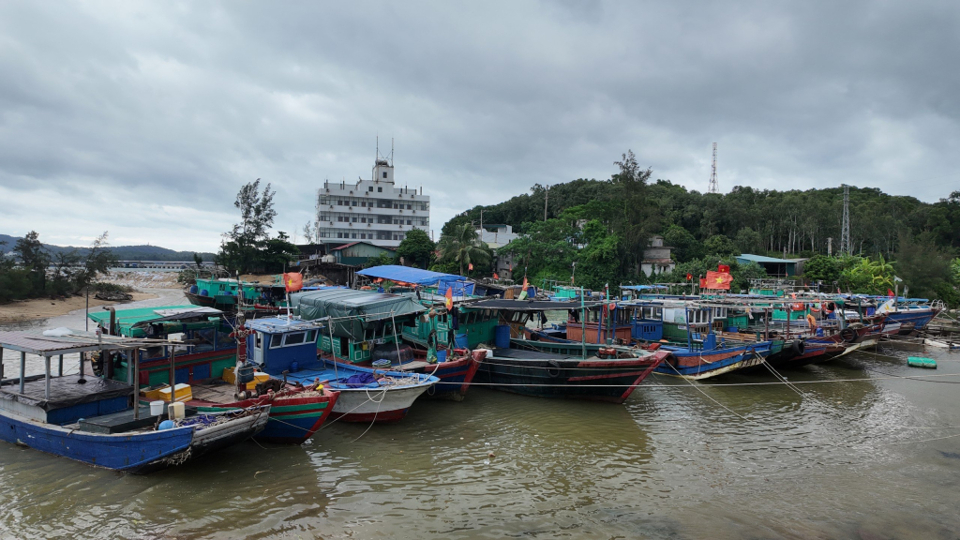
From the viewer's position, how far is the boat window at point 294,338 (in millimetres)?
13882

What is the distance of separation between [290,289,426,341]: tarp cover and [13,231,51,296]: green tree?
4041cm

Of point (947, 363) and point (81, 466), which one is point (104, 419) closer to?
point (81, 466)

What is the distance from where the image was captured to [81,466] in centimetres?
1031

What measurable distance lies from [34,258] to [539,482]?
52.0 meters

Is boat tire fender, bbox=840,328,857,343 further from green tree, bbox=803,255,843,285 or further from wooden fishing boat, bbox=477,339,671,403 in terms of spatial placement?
green tree, bbox=803,255,843,285

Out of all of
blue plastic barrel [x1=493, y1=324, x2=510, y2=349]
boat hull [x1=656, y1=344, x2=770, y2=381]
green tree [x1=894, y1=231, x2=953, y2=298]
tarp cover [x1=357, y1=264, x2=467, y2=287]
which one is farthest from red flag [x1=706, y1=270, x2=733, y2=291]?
green tree [x1=894, y1=231, x2=953, y2=298]

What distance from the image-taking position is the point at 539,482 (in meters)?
Result: 10.5

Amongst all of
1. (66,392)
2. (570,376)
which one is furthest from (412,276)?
(66,392)

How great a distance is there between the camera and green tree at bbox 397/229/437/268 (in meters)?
55.5

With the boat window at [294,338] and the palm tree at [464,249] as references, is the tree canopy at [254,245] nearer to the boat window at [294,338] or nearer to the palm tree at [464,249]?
the palm tree at [464,249]

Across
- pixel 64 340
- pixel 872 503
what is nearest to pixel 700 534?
pixel 872 503

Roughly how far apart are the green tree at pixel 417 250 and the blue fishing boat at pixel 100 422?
44387 millimetres

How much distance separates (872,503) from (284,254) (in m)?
54.3

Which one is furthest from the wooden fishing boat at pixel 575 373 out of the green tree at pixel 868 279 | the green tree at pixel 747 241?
the green tree at pixel 747 241
